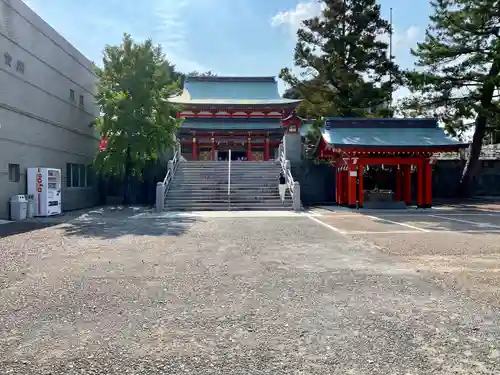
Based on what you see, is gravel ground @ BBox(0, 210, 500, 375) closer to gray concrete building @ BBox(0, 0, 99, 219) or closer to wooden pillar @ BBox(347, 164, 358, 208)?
gray concrete building @ BBox(0, 0, 99, 219)

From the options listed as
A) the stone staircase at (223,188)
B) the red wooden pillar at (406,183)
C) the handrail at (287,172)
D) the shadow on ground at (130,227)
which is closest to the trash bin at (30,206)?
the shadow on ground at (130,227)

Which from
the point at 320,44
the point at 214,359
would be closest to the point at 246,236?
the point at 214,359

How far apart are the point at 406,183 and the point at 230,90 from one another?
16.4m

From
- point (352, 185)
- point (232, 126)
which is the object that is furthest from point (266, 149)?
point (352, 185)

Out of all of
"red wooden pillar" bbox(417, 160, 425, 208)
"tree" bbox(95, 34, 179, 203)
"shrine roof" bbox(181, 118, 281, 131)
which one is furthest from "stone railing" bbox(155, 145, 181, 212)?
"red wooden pillar" bbox(417, 160, 425, 208)

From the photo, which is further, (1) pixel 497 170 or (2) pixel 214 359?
(1) pixel 497 170

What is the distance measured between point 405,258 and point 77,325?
5.73m

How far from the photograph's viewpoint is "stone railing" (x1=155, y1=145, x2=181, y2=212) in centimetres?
1848

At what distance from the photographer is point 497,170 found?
2925cm

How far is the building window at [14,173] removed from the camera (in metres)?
15.8

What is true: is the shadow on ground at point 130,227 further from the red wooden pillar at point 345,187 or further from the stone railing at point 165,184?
the red wooden pillar at point 345,187

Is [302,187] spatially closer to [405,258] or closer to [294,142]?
[294,142]

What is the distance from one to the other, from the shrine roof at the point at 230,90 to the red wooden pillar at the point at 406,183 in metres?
11.4

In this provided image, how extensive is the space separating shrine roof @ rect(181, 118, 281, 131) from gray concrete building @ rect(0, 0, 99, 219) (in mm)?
7195
